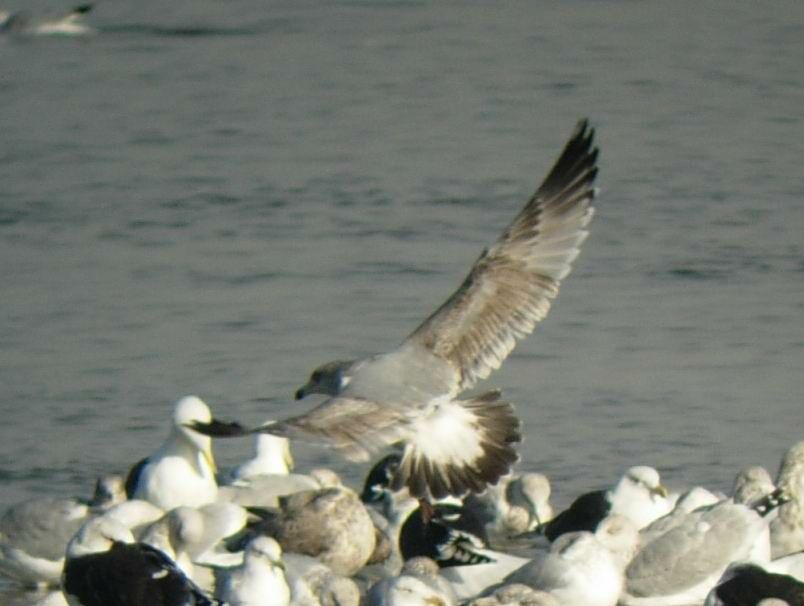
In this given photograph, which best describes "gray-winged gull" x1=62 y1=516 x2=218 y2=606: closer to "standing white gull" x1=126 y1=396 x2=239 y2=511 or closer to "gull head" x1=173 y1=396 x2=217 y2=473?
"standing white gull" x1=126 y1=396 x2=239 y2=511

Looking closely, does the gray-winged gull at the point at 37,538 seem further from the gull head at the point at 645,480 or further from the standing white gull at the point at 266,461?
the gull head at the point at 645,480

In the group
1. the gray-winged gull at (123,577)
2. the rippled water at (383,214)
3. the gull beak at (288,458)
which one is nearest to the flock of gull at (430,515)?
the gray-winged gull at (123,577)

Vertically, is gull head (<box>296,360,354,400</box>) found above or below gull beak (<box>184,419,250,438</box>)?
below

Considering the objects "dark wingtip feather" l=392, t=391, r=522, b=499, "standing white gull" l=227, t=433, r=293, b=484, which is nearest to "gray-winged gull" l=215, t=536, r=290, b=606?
"dark wingtip feather" l=392, t=391, r=522, b=499

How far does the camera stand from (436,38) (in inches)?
872

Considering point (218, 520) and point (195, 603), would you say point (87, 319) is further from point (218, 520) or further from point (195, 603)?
point (195, 603)

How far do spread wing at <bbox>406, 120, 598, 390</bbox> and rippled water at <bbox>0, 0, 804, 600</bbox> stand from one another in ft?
3.00

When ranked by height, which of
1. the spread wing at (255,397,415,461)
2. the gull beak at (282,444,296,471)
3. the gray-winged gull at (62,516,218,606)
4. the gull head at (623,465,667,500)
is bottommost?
the gull beak at (282,444,296,471)

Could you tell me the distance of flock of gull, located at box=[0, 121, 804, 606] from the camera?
7766 mm

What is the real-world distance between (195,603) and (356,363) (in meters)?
2.05

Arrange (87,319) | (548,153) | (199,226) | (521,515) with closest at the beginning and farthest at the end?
(521,515)
(87,319)
(199,226)
(548,153)

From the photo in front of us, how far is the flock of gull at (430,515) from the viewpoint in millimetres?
7766

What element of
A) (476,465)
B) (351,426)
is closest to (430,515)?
(476,465)

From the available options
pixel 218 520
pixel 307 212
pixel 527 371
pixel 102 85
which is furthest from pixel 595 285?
pixel 102 85
